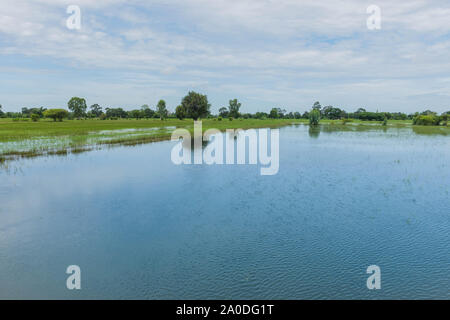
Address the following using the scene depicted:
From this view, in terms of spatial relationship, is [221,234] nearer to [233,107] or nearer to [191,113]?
[191,113]

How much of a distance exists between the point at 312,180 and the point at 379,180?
4226 millimetres

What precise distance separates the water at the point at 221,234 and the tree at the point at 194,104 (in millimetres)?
72166

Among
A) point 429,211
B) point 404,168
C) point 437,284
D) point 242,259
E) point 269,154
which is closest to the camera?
point 437,284

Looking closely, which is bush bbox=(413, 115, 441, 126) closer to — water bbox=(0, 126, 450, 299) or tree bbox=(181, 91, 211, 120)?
tree bbox=(181, 91, 211, 120)

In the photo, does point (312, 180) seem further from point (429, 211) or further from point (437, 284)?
point (437, 284)

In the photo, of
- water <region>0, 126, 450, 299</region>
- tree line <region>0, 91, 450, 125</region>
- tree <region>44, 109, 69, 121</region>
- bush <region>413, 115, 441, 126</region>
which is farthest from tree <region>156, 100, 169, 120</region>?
water <region>0, 126, 450, 299</region>

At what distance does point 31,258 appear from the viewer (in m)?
8.41

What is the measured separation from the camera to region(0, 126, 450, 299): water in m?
7.29

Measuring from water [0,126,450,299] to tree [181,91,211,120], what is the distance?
72.2 metres

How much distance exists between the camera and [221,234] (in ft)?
33.7

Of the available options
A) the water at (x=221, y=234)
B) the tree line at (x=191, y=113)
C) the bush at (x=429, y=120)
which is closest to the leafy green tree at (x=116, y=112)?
the tree line at (x=191, y=113)

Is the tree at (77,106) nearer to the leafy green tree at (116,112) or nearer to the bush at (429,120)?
the leafy green tree at (116,112)

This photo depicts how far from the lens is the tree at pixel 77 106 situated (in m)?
129
